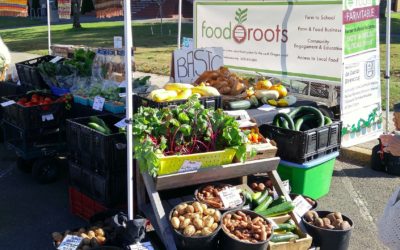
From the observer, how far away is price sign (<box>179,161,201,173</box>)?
3.88 m

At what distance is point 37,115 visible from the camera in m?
5.68

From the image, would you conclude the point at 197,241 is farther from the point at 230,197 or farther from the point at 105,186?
the point at 105,186

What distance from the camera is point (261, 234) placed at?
3.54m

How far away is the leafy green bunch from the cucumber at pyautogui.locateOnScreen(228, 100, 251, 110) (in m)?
1.63

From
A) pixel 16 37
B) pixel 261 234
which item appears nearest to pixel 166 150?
pixel 261 234

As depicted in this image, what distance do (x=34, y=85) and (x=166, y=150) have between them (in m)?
3.84

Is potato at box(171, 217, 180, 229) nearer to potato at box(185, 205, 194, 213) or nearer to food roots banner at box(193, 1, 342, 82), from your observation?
potato at box(185, 205, 194, 213)

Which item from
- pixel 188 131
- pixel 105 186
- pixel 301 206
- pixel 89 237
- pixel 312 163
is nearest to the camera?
pixel 89 237

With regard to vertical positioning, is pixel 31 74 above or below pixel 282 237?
above

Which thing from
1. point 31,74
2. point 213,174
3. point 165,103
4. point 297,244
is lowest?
point 297,244

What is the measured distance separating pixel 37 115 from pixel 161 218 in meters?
2.64

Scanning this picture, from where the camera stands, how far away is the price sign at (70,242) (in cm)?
355

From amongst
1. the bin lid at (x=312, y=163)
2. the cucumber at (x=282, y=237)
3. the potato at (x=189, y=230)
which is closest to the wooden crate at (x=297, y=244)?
the cucumber at (x=282, y=237)

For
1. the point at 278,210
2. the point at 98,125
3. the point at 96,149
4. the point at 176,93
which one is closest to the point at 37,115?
the point at 98,125
